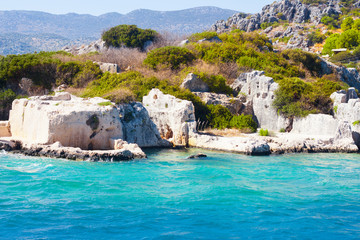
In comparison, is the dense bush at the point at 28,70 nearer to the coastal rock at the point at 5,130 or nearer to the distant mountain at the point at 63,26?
the coastal rock at the point at 5,130

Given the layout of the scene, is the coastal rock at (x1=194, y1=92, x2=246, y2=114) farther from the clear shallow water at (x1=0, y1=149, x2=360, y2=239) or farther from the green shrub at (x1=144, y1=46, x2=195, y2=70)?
the clear shallow water at (x1=0, y1=149, x2=360, y2=239)

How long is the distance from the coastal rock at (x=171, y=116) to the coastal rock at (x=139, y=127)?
3.01ft

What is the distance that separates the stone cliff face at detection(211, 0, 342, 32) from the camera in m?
92.1

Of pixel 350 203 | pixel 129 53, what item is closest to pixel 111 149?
pixel 350 203

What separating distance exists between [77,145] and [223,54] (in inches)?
824

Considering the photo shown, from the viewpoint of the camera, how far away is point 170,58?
113ft

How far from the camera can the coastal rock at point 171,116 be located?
21547 mm

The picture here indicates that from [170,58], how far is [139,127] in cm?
1471

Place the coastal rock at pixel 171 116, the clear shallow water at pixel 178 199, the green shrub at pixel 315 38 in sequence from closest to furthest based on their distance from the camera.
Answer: the clear shallow water at pixel 178 199
the coastal rock at pixel 171 116
the green shrub at pixel 315 38

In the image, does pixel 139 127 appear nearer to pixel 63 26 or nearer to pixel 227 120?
pixel 227 120

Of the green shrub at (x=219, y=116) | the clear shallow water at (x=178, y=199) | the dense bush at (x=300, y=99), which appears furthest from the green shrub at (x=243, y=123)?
the clear shallow water at (x=178, y=199)

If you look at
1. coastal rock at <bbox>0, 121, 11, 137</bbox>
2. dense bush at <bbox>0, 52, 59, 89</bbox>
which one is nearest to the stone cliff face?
dense bush at <bbox>0, 52, 59, 89</bbox>

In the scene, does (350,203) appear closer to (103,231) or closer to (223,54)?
(103,231)

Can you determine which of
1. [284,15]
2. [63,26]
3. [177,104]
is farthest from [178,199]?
[63,26]
